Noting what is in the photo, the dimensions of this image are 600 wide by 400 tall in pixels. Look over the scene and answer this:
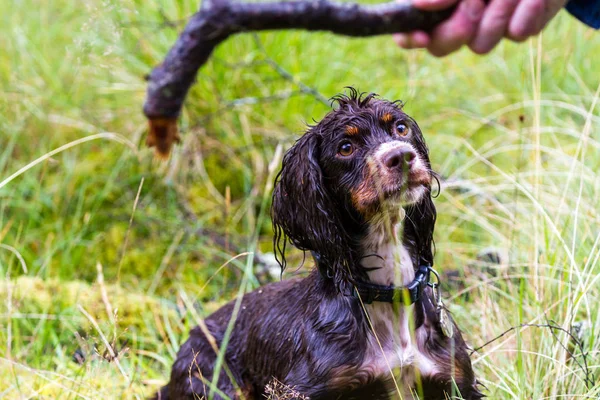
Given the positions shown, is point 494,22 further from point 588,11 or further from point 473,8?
point 588,11

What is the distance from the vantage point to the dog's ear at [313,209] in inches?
103

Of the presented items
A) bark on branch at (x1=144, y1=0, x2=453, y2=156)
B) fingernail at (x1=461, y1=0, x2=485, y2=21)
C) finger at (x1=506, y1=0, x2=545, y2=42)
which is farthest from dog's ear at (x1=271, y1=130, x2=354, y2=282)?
finger at (x1=506, y1=0, x2=545, y2=42)

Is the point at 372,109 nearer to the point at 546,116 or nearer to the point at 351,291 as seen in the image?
the point at 351,291

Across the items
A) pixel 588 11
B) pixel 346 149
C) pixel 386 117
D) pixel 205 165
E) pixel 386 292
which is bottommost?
pixel 205 165

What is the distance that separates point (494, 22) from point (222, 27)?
1.47 m

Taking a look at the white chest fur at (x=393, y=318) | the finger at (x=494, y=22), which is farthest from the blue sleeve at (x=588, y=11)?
the white chest fur at (x=393, y=318)

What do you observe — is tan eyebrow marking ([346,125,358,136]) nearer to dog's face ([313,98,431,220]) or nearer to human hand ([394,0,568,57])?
dog's face ([313,98,431,220])

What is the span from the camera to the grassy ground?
3979mm

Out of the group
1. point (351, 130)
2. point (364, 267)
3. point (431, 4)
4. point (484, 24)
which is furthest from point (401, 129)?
point (484, 24)

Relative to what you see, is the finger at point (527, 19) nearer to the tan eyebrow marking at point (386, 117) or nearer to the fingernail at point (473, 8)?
the fingernail at point (473, 8)

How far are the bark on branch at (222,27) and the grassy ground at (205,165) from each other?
622 mm

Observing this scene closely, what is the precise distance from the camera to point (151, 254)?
16.5ft

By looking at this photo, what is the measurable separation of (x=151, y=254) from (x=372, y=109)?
2742 mm

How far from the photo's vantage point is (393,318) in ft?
8.87
